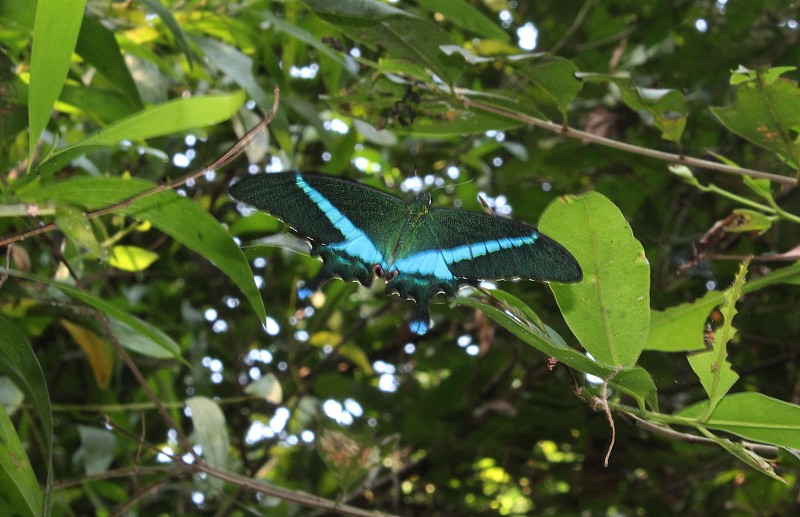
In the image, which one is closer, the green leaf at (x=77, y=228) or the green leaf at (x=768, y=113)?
the green leaf at (x=77, y=228)

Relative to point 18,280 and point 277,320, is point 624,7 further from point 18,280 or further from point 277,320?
point 18,280

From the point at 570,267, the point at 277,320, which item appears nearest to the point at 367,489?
the point at 277,320

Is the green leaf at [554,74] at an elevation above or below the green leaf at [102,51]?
below

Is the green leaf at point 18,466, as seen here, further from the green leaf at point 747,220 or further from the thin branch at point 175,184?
the green leaf at point 747,220

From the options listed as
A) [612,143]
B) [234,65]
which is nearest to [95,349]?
[234,65]

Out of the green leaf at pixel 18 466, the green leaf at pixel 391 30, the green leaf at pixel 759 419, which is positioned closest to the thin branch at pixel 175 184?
the green leaf at pixel 18 466

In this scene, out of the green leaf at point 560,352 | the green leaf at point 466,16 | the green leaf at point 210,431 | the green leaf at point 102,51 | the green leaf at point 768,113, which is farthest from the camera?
the green leaf at point 210,431
